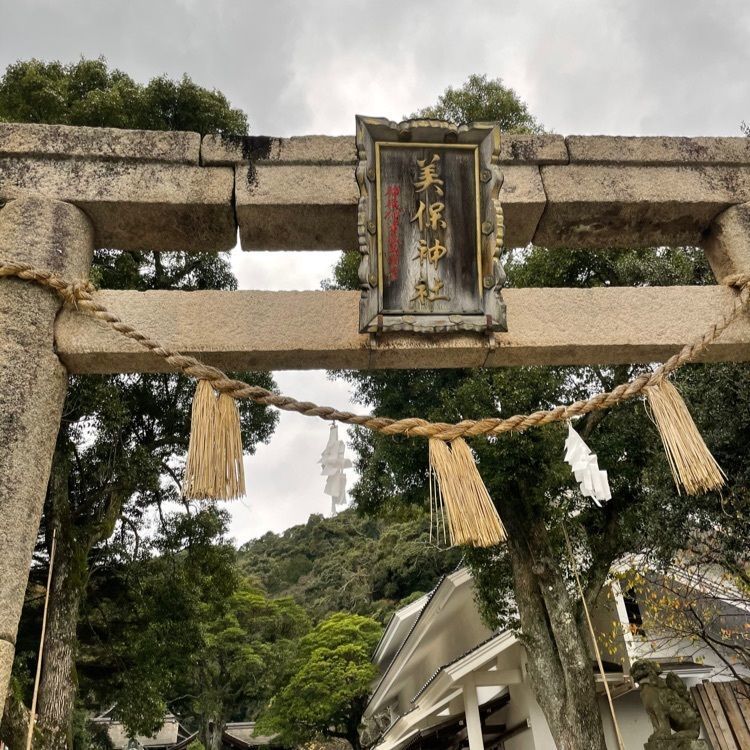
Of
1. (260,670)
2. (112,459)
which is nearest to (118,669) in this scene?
(112,459)

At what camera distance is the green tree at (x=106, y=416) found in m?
8.29

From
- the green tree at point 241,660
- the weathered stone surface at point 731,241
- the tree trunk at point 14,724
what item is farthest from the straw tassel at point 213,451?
the green tree at point 241,660

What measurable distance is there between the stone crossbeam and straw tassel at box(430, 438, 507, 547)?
4.59 feet

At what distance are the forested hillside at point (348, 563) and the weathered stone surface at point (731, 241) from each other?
11.3 meters

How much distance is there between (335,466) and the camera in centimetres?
287

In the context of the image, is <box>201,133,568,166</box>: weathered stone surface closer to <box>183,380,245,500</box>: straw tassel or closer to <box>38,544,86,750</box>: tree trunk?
<box>183,380,245,500</box>: straw tassel

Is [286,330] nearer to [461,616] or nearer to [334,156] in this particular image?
[334,156]

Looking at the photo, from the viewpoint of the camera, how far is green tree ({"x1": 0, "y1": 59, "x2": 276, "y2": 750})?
326 inches

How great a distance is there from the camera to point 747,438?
5.88 meters

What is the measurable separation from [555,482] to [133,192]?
6.55 m

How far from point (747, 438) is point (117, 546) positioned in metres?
9.32

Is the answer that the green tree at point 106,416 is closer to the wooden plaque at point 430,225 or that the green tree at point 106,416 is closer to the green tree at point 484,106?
the green tree at point 484,106

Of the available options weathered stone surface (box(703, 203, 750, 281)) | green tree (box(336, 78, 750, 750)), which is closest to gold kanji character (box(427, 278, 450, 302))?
weathered stone surface (box(703, 203, 750, 281))

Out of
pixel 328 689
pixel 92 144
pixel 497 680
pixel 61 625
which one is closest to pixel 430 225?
pixel 92 144
